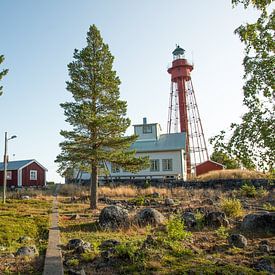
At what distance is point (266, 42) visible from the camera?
7.43 meters

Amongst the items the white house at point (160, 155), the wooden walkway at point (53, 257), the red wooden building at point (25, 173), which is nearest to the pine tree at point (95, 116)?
the wooden walkway at point (53, 257)

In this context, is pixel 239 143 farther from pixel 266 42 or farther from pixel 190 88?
pixel 190 88

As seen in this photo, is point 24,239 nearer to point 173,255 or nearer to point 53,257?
point 53,257

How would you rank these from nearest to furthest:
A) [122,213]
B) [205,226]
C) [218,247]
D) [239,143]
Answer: [239,143] → [218,247] → [205,226] → [122,213]

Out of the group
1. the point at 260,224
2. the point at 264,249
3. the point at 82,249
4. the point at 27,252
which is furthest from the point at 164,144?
the point at 27,252

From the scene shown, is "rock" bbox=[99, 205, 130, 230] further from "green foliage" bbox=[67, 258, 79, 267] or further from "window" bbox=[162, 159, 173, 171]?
"window" bbox=[162, 159, 173, 171]

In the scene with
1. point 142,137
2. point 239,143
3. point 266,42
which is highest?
point 142,137

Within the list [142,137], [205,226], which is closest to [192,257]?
[205,226]

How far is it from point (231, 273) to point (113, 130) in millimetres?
13158

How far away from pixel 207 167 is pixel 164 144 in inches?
304

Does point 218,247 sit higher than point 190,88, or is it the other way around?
point 190,88

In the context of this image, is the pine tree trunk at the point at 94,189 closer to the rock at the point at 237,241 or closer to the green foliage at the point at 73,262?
the rock at the point at 237,241

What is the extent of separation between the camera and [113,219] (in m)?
11.4

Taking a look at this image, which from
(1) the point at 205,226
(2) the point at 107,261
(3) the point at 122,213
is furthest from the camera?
(3) the point at 122,213
